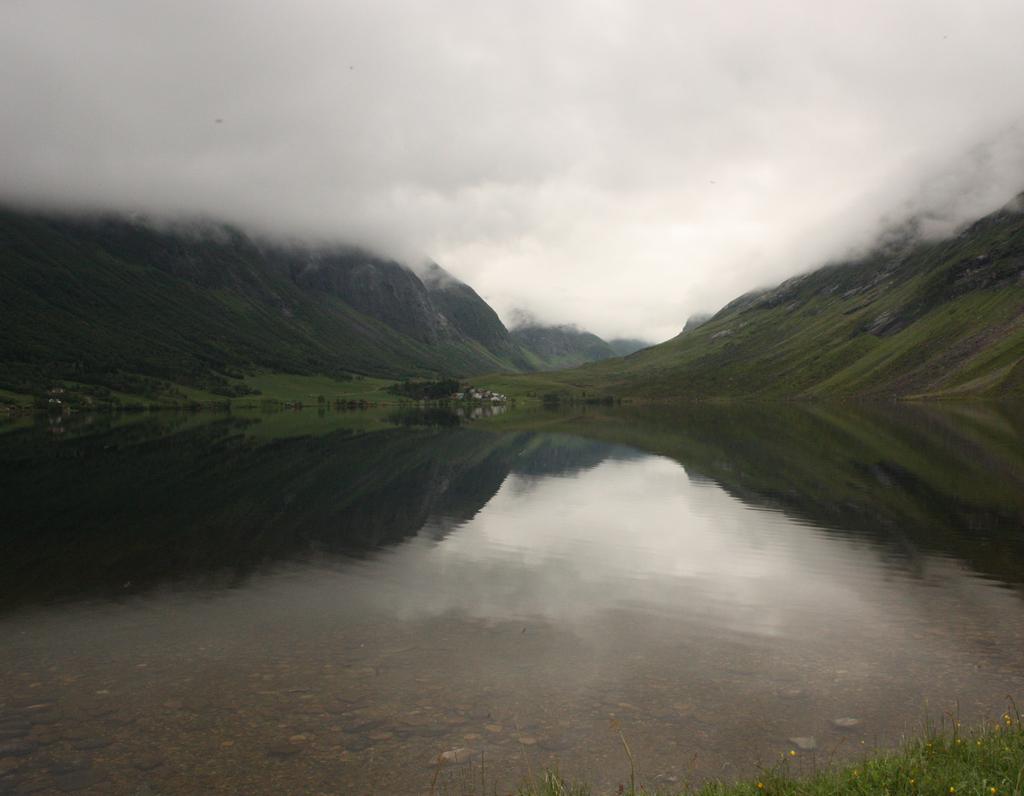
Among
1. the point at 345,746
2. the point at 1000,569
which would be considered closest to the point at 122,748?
the point at 345,746

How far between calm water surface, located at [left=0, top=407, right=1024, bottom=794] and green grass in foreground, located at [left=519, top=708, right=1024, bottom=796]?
6.14 ft

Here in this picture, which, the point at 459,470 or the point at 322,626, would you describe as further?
the point at 459,470

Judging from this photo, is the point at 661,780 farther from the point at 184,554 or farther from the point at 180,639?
the point at 184,554

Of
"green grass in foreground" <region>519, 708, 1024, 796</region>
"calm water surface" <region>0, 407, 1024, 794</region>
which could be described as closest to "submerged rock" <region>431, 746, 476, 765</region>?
"calm water surface" <region>0, 407, 1024, 794</region>

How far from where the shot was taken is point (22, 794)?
1316cm

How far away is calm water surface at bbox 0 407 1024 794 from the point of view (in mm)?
14969

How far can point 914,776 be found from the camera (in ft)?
37.2

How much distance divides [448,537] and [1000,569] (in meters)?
28.3

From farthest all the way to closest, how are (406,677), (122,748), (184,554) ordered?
(184,554)
(406,677)
(122,748)

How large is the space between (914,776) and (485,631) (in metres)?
14.4

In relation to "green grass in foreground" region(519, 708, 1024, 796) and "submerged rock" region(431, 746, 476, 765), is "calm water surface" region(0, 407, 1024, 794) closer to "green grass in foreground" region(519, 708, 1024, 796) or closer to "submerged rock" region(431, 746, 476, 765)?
"submerged rock" region(431, 746, 476, 765)

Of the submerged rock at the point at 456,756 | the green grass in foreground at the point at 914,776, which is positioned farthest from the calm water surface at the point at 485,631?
the green grass in foreground at the point at 914,776

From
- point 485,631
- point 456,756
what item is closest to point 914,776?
point 456,756

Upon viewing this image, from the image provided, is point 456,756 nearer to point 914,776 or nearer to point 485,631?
point 485,631
